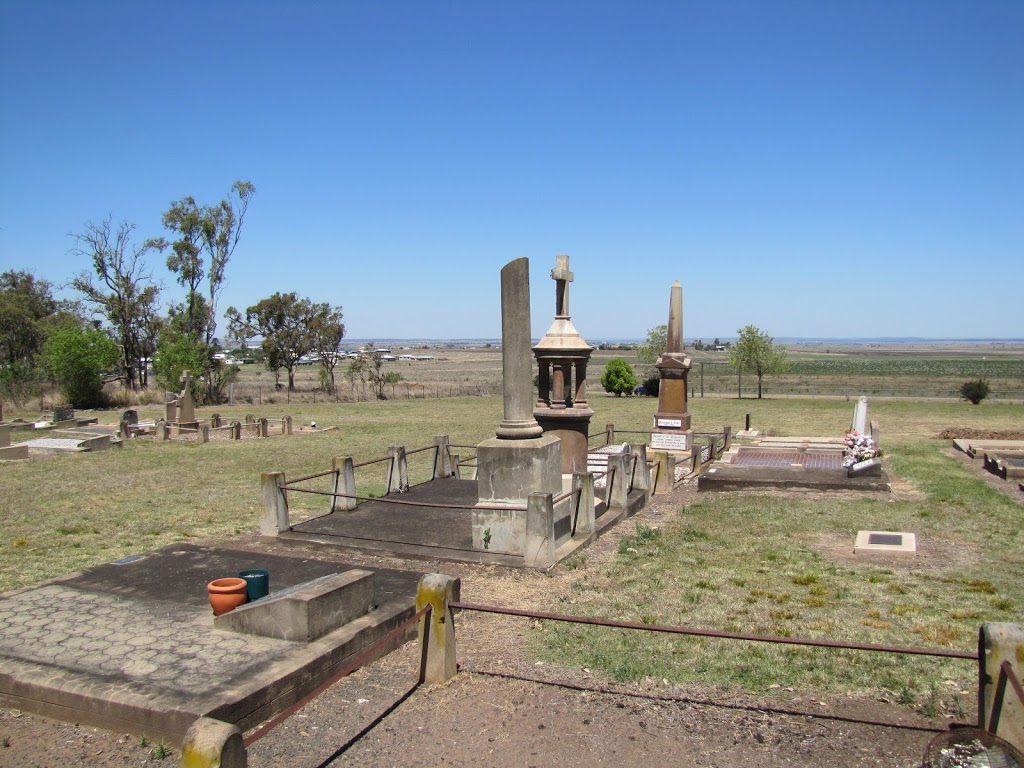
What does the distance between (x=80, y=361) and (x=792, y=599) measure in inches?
1465

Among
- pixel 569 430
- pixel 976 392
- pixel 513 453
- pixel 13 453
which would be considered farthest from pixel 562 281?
pixel 976 392

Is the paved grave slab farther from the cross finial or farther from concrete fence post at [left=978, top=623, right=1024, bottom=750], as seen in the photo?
the cross finial

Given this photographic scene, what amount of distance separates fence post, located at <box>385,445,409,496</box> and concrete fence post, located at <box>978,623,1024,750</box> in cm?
1062

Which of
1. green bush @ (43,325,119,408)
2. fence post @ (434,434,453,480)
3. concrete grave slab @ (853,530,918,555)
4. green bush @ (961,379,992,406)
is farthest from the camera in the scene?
green bush @ (961,379,992,406)

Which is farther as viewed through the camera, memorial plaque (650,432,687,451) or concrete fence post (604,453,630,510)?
memorial plaque (650,432,687,451)

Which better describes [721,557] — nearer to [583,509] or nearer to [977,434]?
[583,509]

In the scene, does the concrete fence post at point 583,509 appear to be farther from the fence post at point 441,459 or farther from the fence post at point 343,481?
the fence post at point 441,459

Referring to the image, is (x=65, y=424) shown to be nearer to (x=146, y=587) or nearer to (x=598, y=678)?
(x=146, y=587)

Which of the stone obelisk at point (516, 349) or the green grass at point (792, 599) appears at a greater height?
the stone obelisk at point (516, 349)

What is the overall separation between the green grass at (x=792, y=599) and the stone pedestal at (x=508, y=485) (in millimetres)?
1260

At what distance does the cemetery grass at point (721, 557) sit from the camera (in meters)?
6.59

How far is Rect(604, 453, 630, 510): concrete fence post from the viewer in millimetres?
12891

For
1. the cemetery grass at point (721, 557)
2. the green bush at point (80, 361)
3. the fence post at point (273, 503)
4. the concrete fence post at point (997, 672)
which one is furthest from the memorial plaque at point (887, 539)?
the green bush at point (80, 361)

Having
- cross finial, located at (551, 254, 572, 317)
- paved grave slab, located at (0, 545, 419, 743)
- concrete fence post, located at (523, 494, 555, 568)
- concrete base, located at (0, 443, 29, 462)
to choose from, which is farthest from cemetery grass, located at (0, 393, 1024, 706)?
cross finial, located at (551, 254, 572, 317)
